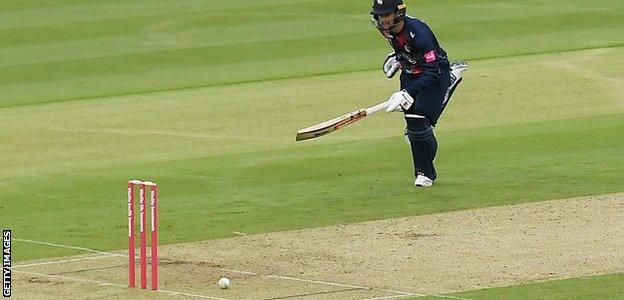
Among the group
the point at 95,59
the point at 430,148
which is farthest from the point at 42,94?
the point at 430,148

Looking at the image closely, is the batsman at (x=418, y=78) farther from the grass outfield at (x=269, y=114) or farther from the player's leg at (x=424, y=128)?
the grass outfield at (x=269, y=114)

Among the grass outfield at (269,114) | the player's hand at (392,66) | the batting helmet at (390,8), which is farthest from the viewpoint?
the player's hand at (392,66)

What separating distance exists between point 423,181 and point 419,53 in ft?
4.18

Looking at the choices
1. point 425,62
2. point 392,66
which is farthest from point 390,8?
point 392,66

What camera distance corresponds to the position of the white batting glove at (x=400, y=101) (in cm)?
1545

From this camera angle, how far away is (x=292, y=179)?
16.5 m

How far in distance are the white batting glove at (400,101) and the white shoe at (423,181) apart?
760mm

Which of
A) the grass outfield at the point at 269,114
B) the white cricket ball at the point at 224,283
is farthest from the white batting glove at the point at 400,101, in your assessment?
the white cricket ball at the point at 224,283

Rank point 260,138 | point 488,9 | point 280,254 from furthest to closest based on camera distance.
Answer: point 488,9 < point 260,138 < point 280,254

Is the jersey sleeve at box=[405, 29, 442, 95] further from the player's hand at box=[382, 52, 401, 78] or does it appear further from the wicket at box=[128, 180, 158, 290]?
the wicket at box=[128, 180, 158, 290]

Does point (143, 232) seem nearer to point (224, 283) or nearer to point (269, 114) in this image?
point (224, 283)

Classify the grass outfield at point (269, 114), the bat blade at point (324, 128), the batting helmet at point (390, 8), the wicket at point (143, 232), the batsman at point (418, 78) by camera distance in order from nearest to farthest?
the wicket at point (143, 232) < the bat blade at point (324, 128) < the grass outfield at point (269, 114) < the batting helmet at point (390, 8) < the batsman at point (418, 78)

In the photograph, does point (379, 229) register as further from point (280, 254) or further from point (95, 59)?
point (95, 59)

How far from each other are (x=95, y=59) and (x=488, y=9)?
7.24m
